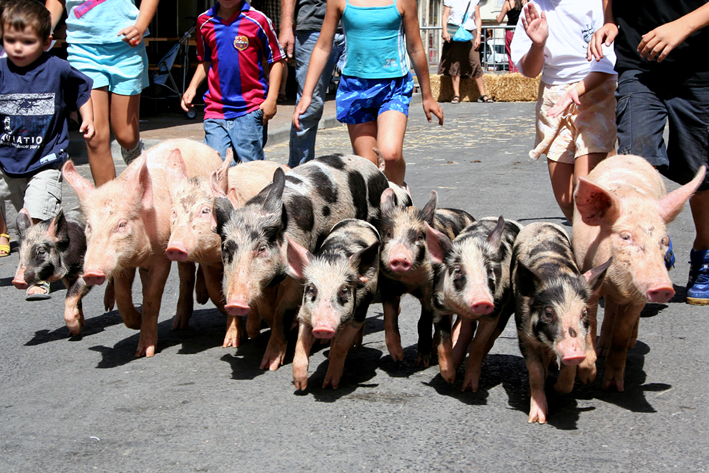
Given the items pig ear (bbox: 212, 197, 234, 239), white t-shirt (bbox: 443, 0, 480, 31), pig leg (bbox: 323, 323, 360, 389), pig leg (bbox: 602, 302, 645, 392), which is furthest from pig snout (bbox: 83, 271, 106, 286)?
white t-shirt (bbox: 443, 0, 480, 31)

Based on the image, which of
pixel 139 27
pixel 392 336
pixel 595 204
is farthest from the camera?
pixel 139 27

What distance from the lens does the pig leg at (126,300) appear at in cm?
455

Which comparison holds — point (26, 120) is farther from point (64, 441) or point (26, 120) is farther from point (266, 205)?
point (64, 441)

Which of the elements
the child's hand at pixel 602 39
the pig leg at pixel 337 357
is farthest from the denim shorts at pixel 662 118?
the pig leg at pixel 337 357

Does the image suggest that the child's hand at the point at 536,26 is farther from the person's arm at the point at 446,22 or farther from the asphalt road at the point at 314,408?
the person's arm at the point at 446,22

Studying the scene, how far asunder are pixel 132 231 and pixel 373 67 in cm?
247

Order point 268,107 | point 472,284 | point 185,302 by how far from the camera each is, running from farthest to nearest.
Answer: point 268,107 → point 185,302 → point 472,284

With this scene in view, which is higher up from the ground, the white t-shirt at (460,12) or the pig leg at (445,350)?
the pig leg at (445,350)

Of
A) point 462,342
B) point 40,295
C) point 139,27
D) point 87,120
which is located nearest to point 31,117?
point 87,120

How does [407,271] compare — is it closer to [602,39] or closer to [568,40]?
[602,39]

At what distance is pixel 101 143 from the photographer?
5.92 meters

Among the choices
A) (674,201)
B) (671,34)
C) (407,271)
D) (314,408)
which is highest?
(671,34)

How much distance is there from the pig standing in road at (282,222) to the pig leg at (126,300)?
809 millimetres

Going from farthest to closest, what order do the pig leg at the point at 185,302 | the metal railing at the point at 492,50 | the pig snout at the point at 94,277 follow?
the metal railing at the point at 492,50
the pig leg at the point at 185,302
the pig snout at the point at 94,277
